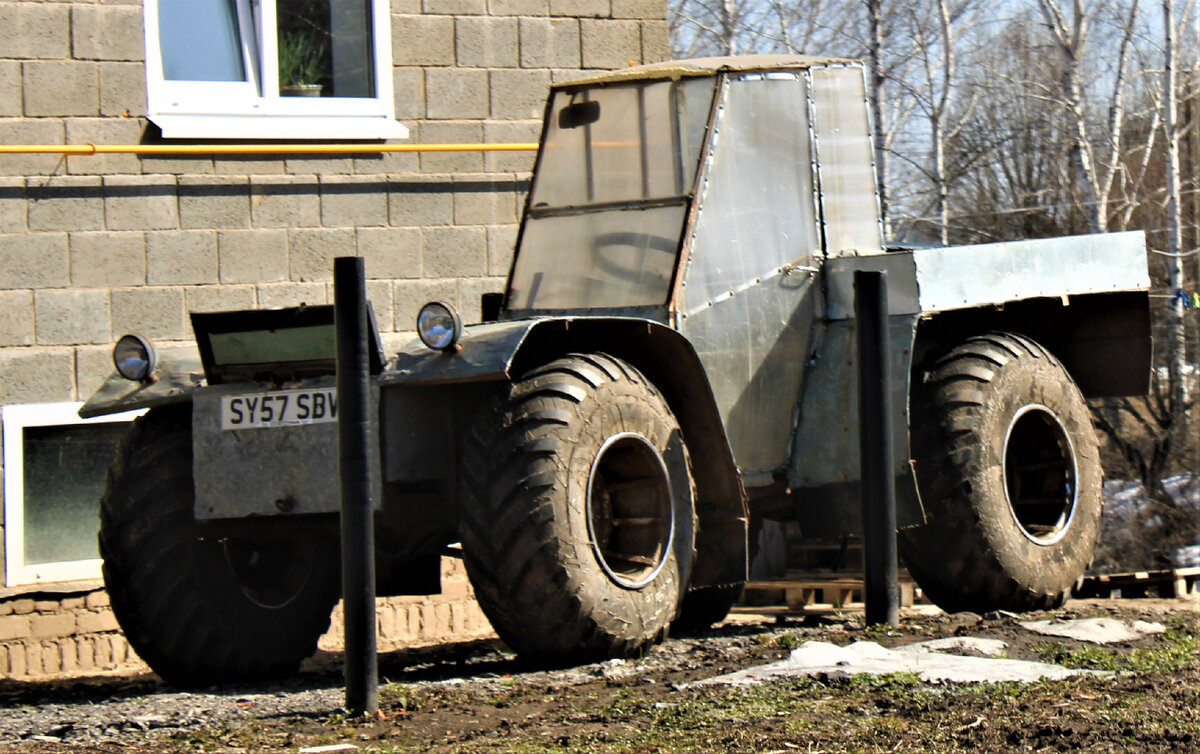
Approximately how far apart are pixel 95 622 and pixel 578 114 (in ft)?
12.3

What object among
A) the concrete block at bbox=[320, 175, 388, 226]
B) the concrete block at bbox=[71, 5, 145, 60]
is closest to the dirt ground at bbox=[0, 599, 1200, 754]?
the concrete block at bbox=[320, 175, 388, 226]

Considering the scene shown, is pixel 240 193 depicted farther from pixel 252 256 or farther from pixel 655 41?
pixel 655 41

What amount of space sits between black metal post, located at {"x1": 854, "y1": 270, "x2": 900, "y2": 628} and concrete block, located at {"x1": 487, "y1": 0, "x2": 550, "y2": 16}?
13.0 feet

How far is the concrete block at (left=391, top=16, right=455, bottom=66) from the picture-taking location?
1034 cm

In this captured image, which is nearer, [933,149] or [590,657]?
[590,657]

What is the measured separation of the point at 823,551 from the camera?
14109 millimetres

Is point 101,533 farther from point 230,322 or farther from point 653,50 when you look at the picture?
point 653,50

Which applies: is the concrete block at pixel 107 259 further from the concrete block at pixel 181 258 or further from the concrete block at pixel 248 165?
the concrete block at pixel 248 165

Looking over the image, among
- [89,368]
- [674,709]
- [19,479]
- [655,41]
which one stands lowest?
[674,709]

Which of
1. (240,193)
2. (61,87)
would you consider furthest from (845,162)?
(61,87)

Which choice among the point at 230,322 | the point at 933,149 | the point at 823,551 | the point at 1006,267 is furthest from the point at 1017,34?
the point at 230,322

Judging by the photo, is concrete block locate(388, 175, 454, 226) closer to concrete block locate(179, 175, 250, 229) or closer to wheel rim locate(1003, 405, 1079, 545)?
concrete block locate(179, 175, 250, 229)

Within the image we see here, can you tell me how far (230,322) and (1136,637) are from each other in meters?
3.85

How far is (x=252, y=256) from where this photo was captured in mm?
9875
